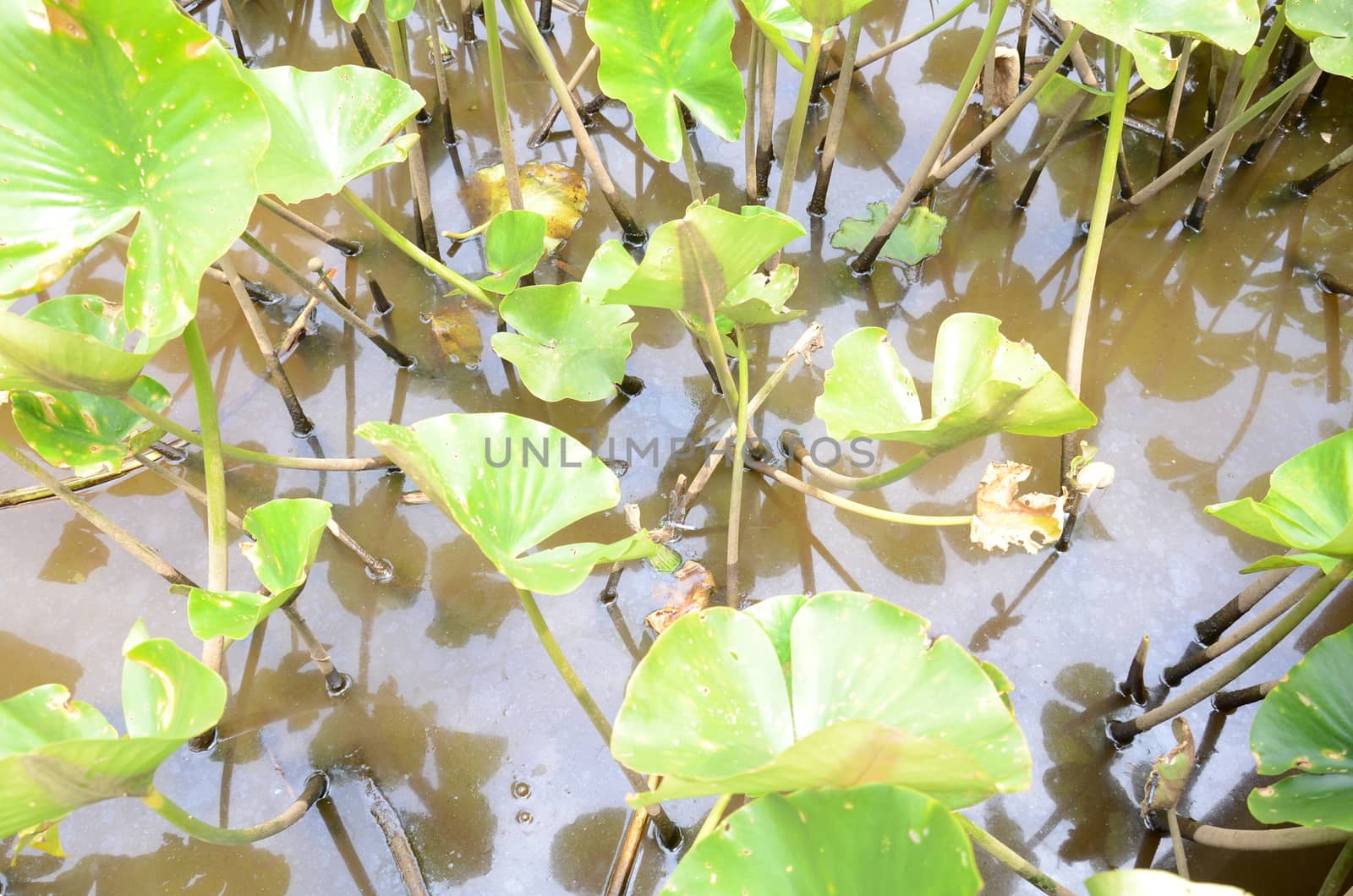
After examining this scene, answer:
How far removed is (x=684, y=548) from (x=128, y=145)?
87 centimetres

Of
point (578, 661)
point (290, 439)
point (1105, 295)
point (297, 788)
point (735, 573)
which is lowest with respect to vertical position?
point (297, 788)

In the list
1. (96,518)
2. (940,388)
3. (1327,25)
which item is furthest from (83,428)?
(1327,25)

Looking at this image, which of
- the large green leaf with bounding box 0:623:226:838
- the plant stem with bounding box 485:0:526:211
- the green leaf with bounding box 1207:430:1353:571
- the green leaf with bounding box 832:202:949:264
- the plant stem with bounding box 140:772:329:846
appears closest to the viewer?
the large green leaf with bounding box 0:623:226:838

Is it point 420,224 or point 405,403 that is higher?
point 420,224

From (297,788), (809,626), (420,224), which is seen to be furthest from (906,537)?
(420,224)

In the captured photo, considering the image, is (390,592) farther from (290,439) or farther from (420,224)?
(420,224)

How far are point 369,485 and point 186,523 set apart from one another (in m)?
0.28

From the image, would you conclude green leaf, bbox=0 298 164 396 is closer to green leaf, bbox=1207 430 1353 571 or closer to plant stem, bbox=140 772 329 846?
plant stem, bbox=140 772 329 846

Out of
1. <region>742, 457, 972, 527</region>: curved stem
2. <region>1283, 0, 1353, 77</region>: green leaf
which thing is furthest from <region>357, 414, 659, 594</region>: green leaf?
<region>1283, 0, 1353, 77</region>: green leaf

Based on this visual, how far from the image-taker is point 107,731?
851 millimetres

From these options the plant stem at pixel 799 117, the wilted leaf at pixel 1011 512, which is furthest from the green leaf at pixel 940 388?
the plant stem at pixel 799 117

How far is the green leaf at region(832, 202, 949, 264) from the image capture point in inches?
62.6

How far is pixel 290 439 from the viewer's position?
1.42 m

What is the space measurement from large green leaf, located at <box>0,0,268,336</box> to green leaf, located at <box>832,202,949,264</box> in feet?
3.44
